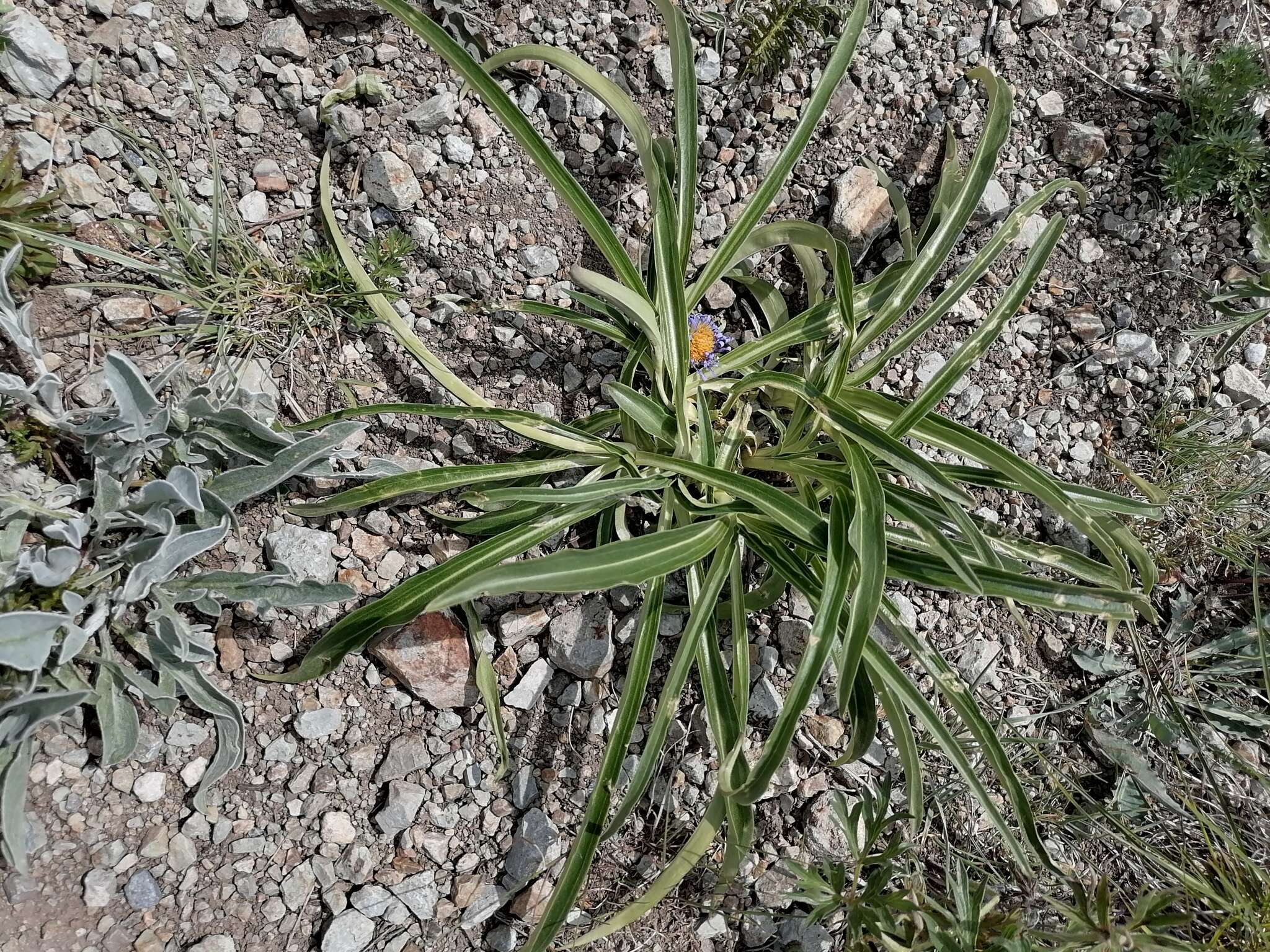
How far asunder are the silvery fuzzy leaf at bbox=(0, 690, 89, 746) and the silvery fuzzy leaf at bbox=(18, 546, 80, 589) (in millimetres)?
180

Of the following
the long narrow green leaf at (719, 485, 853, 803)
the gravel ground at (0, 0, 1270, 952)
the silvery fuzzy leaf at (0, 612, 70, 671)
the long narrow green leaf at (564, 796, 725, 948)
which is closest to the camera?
the long narrow green leaf at (719, 485, 853, 803)

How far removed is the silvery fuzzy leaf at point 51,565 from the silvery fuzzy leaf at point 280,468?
9.7 inches

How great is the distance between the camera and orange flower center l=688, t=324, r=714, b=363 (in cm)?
170

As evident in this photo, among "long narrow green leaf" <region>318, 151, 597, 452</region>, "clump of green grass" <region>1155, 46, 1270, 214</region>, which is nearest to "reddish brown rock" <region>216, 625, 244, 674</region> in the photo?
"long narrow green leaf" <region>318, 151, 597, 452</region>

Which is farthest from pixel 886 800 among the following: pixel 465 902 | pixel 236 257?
pixel 236 257

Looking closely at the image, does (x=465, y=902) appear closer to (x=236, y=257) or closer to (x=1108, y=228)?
(x=236, y=257)

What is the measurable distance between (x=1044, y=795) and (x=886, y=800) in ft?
1.78

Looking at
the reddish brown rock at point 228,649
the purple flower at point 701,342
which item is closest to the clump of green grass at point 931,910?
the purple flower at point 701,342

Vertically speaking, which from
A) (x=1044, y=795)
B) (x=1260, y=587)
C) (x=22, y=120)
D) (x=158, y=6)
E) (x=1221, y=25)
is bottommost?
(x=1044, y=795)

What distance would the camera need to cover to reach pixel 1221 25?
204cm

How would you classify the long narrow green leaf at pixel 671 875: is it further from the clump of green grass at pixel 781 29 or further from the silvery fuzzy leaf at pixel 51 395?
the clump of green grass at pixel 781 29

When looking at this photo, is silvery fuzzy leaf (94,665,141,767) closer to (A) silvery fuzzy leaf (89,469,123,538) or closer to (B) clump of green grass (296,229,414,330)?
(A) silvery fuzzy leaf (89,469,123,538)

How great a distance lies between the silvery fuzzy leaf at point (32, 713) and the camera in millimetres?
1244

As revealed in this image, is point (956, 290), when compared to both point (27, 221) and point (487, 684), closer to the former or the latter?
point (487, 684)
